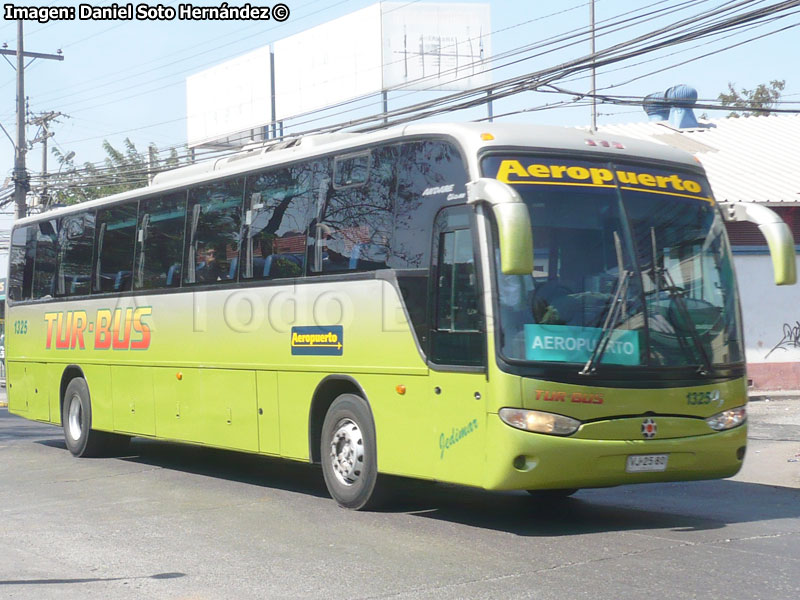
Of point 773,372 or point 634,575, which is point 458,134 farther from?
point 773,372

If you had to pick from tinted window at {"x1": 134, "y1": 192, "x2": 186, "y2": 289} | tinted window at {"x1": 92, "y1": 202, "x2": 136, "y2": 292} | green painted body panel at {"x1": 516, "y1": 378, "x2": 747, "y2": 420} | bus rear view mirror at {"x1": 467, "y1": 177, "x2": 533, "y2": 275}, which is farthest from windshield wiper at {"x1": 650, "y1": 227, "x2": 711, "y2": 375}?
tinted window at {"x1": 92, "y1": 202, "x2": 136, "y2": 292}

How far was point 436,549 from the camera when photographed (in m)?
8.43

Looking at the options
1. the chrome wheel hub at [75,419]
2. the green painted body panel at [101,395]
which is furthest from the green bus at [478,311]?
the chrome wheel hub at [75,419]

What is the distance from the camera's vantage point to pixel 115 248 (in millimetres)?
14961

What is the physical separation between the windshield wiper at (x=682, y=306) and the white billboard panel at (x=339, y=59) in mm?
23339

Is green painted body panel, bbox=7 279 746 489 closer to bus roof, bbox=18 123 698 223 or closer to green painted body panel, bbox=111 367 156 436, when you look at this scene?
green painted body panel, bbox=111 367 156 436

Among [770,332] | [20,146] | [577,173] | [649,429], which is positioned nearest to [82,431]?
[577,173]

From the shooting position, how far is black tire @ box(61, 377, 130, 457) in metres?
15.6

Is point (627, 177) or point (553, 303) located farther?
point (627, 177)

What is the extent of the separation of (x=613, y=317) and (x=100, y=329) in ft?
27.3

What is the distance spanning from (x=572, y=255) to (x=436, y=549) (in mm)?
2445

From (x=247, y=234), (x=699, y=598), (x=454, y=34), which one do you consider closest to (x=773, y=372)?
(x=454, y=34)

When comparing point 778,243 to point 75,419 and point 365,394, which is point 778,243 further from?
point 75,419

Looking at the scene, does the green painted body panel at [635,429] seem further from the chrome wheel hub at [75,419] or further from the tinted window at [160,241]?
the chrome wheel hub at [75,419]
